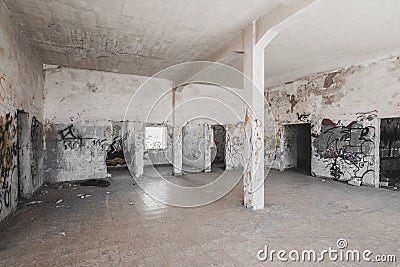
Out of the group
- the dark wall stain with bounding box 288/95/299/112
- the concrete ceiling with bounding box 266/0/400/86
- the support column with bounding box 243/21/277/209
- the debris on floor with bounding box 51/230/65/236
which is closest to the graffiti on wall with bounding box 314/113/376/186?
the dark wall stain with bounding box 288/95/299/112

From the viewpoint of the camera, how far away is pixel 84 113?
763 centimetres

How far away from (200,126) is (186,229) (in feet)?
21.7

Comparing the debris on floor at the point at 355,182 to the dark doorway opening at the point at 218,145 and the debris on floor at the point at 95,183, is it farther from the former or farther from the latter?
the debris on floor at the point at 95,183

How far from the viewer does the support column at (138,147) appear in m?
8.27

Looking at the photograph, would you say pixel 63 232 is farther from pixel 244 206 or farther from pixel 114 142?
pixel 114 142

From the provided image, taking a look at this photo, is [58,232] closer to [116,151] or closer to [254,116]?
[254,116]

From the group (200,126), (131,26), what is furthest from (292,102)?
(131,26)

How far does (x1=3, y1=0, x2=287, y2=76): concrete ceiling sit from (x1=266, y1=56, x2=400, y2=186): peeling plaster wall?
4438 mm

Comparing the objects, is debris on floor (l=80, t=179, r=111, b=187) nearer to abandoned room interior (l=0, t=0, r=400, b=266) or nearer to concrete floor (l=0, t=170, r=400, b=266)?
abandoned room interior (l=0, t=0, r=400, b=266)

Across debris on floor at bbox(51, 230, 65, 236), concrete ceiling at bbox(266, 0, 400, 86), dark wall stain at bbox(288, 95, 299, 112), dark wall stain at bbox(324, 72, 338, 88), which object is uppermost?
concrete ceiling at bbox(266, 0, 400, 86)

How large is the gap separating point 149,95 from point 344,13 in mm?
6445

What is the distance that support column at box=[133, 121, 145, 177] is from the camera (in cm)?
827

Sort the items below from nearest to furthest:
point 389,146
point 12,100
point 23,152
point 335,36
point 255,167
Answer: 1. point 12,100
2. point 255,167
3. point 335,36
4. point 23,152
5. point 389,146

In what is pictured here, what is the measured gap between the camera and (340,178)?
7410mm
